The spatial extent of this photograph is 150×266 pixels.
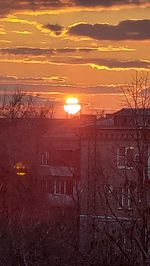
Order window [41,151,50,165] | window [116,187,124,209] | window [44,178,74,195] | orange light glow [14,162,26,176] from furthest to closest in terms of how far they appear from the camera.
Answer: window [41,151,50,165] → window [44,178,74,195] → orange light glow [14,162,26,176] → window [116,187,124,209]

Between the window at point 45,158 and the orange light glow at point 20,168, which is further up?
the window at point 45,158

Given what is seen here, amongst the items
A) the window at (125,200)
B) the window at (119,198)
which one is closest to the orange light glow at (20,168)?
the window at (119,198)

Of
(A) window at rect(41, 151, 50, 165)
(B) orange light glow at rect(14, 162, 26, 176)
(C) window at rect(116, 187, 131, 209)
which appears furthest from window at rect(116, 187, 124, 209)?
(A) window at rect(41, 151, 50, 165)

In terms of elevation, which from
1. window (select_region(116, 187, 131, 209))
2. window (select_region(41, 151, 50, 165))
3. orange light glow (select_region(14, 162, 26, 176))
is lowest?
window (select_region(116, 187, 131, 209))

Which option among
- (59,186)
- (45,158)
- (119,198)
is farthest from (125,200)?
(45,158)

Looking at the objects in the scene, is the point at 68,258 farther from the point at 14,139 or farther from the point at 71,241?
the point at 14,139

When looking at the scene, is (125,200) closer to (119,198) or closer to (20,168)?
(119,198)

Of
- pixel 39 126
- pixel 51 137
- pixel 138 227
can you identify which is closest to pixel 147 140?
pixel 138 227

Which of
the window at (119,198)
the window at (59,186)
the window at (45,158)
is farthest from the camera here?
the window at (45,158)

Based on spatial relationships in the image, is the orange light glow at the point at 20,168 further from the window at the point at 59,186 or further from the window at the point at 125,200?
the window at the point at 125,200

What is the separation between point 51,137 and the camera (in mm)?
44062

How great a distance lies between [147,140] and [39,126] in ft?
95.6

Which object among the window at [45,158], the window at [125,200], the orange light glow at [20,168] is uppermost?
the window at [45,158]

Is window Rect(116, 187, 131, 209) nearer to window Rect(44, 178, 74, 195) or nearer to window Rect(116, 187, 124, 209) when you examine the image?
window Rect(116, 187, 124, 209)
